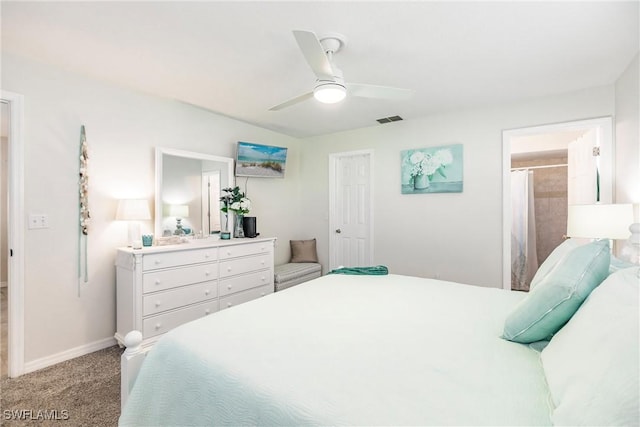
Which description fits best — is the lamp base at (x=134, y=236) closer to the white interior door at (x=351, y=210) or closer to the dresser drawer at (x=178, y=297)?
the dresser drawer at (x=178, y=297)

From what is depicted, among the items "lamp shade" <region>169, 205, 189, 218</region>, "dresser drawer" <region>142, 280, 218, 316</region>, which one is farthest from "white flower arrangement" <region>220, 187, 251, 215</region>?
"dresser drawer" <region>142, 280, 218, 316</region>

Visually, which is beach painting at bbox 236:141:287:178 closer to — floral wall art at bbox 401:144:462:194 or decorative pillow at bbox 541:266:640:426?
floral wall art at bbox 401:144:462:194

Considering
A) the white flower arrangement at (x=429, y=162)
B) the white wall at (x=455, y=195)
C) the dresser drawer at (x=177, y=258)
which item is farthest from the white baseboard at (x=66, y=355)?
the white flower arrangement at (x=429, y=162)

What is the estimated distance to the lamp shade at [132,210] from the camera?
9.07 feet

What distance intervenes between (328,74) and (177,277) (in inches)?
86.9

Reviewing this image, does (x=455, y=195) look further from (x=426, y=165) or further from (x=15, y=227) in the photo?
(x=15, y=227)

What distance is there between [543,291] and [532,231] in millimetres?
4142

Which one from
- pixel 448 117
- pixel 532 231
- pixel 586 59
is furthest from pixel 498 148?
pixel 532 231

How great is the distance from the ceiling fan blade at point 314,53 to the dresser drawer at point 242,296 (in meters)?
2.42

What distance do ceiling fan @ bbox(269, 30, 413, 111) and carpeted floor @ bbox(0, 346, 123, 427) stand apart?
241 cm

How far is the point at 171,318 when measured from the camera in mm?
2793

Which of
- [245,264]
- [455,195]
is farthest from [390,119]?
[245,264]

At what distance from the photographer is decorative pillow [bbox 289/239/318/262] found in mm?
4688

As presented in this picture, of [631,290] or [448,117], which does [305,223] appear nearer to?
[448,117]
